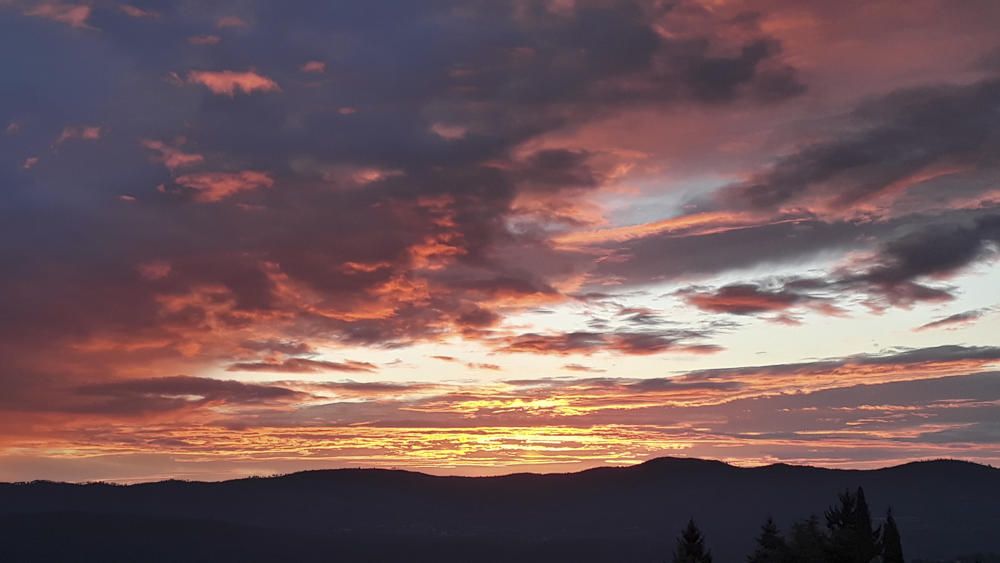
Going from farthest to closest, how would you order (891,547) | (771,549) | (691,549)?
(771,549)
(891,547)
(691,549)

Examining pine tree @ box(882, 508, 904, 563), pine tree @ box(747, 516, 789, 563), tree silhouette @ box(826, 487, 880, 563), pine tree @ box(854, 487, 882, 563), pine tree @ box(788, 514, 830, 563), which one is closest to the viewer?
tree silhouette @ box(826, 487, 880, 563)

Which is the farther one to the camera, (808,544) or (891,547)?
(891,547)

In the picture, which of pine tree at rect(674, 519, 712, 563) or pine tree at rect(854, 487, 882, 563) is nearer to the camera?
pine tree at rect(674, 519, 712, 563)

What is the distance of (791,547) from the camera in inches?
3004

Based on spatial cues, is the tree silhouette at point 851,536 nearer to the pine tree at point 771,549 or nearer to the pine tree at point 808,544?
the pine tree at point 808,544

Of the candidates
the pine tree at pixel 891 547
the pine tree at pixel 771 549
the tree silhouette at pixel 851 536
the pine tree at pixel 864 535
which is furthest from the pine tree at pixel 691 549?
the pine tree at pixel 891 547

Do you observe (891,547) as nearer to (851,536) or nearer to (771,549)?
(851,536)

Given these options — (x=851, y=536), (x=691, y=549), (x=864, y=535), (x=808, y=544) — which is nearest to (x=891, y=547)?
(x=864, y=535)

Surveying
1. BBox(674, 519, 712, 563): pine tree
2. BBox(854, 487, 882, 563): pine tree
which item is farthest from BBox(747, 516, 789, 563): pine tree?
BBox(674, 519, 712, 563): pine tree

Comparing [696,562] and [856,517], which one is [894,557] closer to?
[856,517]

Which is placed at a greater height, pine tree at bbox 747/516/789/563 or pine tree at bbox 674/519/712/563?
pine tree at bbox 674/519/712/563

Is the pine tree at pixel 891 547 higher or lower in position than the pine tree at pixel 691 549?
lower

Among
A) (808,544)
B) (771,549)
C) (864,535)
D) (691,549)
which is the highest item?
(691,549)

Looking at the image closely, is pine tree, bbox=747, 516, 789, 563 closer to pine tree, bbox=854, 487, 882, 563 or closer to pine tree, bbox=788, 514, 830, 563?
pine tree, bbox=788, 514, 830, 563
